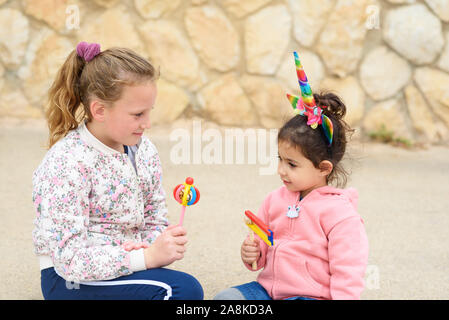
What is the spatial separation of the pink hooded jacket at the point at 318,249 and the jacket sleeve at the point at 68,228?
17.2 inches

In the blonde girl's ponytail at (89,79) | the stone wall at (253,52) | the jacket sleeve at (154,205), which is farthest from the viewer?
the stone wall at (253,52)

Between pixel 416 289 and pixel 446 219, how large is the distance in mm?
801

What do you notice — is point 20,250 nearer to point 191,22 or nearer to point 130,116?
point 130,116

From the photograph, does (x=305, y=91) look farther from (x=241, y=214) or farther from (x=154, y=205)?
(x=241, y=214)

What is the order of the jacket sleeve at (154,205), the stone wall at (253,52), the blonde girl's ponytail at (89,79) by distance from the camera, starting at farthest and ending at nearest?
the stone wall at (253,52) → the jacket sleeve at (154,205) → the blonde girl's ponytail at (89,79)

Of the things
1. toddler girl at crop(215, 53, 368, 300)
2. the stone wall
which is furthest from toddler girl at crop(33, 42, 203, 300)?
the stone wall

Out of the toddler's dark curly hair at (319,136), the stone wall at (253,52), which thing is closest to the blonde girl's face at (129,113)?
the toddler's dark curly hair at (319,136)

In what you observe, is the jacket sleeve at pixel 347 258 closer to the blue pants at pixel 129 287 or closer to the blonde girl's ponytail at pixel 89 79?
the blue pants at pixel 129 287

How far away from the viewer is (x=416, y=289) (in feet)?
6.76

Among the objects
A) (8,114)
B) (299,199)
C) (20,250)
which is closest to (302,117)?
(299,199)

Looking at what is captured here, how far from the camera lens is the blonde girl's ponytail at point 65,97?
165 centimetres

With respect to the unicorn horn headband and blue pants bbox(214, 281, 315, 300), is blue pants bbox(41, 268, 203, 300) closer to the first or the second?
blue pants bbox(214, 281, 315, 300)

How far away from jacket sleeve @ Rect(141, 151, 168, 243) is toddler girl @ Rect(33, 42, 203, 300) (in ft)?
0.35

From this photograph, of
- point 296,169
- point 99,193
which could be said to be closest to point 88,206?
point 99,193
